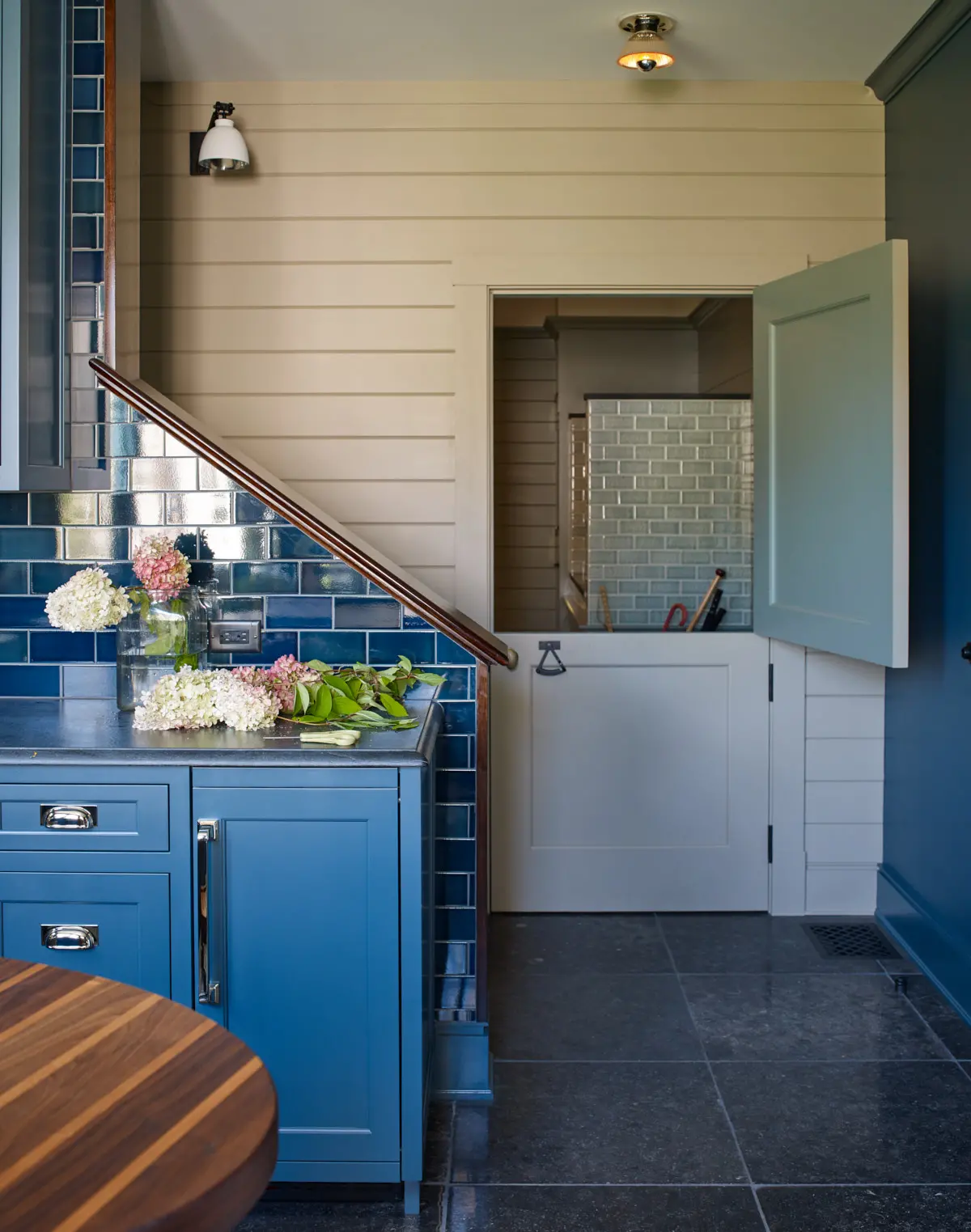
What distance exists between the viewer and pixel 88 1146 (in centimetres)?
95

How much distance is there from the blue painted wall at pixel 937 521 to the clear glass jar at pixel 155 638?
2001 millimetres

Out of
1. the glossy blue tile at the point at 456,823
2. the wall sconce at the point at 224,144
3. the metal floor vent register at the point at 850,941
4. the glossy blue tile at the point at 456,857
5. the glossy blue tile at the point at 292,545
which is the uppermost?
the wall sconce at the point at 224,144

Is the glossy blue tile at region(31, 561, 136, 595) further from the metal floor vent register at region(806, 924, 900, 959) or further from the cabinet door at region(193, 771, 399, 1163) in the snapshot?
the metal floor vent register at region(806, 924, 900, 959)

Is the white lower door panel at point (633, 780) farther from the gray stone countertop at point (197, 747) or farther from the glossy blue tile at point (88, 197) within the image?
the glossy blue tile at point (88, 197)

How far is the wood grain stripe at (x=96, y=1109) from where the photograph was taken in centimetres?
92

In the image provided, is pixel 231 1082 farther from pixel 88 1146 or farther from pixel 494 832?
pixel 494 832

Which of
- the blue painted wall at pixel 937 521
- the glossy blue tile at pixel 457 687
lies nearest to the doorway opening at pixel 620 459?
the blue painted wall at pixel 937 521

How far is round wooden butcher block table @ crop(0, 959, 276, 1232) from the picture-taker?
87cm

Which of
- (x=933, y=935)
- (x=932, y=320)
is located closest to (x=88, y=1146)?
(x=933, y=935)

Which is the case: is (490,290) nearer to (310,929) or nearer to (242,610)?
(242,610)

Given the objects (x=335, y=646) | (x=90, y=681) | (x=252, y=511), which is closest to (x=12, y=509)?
(x=90, y=681)

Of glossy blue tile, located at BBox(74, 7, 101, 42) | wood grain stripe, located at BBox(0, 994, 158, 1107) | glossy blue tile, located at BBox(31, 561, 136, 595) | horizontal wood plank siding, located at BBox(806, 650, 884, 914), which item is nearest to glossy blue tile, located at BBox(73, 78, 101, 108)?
glossy blue tile, located at BBox(74, 7, 101, 42)

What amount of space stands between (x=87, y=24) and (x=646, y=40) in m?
1.49

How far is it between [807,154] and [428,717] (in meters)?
2.42
